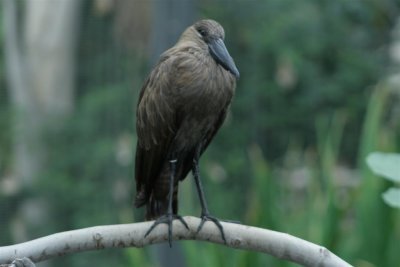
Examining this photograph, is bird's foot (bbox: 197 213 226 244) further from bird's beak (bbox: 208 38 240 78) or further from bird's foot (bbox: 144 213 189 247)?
bird's beak (bbox: 208 38 240 78)

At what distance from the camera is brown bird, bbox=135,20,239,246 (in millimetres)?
2207

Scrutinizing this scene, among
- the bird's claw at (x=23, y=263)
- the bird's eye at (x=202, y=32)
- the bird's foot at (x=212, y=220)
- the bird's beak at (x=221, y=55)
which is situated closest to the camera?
the bird's claw at (x=23, y=263)

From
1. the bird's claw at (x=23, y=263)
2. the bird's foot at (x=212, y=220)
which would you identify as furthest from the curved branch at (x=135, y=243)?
the bird's claw at (x=23, y=263)

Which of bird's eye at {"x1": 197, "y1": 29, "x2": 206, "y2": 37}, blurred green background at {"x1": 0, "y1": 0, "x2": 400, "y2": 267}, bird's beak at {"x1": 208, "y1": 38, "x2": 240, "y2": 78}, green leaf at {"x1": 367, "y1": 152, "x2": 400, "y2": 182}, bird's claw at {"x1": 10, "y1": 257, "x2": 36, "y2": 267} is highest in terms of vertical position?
bird's eye at {"x1": 197, "y1": 29, "x2": 206, "y2": 37}

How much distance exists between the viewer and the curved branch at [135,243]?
171 cm

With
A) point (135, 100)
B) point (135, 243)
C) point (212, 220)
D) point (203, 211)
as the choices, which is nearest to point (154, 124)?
point (203, 211)

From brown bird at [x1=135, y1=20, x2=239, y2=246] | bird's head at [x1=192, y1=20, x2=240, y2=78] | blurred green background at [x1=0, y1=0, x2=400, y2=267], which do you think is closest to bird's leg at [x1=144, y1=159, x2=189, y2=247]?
brown bird at [x1=135, y1=20, x2=239, y2=246]

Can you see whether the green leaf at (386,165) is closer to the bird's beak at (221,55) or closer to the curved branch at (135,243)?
the curved branch at (135,243)

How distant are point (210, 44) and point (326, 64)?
3.29 meters

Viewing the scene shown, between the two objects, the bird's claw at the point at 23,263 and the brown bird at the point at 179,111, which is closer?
the bird's claw at the point at 23,263

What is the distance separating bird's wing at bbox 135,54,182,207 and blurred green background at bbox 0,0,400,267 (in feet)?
3.33

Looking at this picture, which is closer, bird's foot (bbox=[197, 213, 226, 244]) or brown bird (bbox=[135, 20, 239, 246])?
bird's foot (bbox=[197, 213, 226, 244])

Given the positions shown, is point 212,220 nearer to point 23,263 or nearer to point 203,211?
point 203,211

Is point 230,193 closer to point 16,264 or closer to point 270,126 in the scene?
point 270,126
